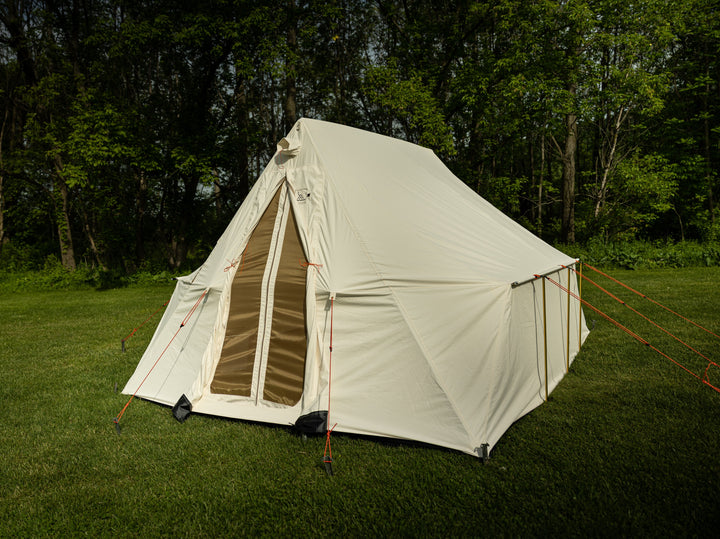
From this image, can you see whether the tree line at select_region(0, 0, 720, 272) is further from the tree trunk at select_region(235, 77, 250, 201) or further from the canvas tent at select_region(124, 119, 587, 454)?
the canvas tent at select_region(124, 119, 587, 454)

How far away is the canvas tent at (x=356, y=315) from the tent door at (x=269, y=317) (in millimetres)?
13

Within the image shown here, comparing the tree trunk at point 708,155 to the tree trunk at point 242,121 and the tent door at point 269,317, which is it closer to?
the tree trunk at point 242,121

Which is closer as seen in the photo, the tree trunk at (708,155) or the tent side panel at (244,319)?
the tent side panel at (244,319)

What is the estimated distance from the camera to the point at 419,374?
3.72 m

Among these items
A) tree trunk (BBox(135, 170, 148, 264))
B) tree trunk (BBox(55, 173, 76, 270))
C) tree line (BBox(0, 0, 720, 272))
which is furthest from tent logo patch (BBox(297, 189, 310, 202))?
tree trunk (BBox(55, 173, 76, 270))

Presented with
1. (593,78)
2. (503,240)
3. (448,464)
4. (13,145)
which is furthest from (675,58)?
(13,145)

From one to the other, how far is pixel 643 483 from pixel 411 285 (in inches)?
82.4

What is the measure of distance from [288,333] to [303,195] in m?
Result: 1.29

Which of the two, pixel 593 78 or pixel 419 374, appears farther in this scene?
pixel 593 78

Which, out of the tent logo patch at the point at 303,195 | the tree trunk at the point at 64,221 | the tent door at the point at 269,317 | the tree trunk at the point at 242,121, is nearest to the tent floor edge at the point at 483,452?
the tent door at the point at 269,317

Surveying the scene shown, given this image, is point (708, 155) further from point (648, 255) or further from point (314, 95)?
point (314, 95)

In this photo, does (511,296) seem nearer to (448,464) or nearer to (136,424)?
(448,464)

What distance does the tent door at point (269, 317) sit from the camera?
13.7 ft

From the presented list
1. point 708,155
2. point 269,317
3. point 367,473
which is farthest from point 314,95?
point 367,473
